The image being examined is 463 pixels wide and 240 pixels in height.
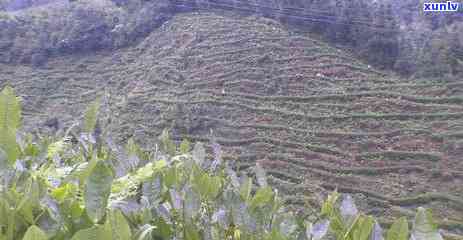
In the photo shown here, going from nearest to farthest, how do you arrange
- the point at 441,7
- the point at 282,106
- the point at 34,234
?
the point at 34,234, the point at 282,106, the point at 441,7

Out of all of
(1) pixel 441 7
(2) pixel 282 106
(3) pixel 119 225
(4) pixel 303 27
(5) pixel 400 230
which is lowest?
(2) pixel 282 106

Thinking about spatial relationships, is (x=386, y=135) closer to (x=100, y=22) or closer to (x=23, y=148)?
(x=100, y=22)

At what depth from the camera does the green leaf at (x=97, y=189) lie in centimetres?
57

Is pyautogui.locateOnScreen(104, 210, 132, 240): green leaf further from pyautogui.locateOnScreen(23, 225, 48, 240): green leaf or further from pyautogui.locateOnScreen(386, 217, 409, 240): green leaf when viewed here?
pyautogui.locateOnScreen(386, 217, 409, 240): green leaf

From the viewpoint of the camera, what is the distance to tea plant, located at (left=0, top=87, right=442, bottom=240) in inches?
22.8

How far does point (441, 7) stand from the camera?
593 inches

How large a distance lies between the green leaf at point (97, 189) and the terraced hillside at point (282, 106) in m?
8.96

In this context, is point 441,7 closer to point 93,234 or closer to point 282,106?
point 282,106

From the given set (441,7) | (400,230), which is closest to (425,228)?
(400,230)

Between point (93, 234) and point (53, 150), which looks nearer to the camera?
point (93, 234)

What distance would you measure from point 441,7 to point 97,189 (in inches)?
637

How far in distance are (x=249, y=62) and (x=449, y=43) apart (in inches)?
225

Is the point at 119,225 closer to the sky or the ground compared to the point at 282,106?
closer to the sky

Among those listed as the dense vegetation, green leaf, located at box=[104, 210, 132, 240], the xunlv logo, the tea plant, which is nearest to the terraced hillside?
the dense vegetation
